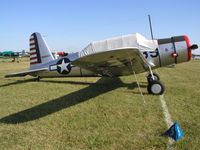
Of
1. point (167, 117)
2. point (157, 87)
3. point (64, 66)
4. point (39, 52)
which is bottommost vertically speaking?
point (167, 117)

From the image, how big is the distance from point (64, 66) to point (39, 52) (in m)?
2.06

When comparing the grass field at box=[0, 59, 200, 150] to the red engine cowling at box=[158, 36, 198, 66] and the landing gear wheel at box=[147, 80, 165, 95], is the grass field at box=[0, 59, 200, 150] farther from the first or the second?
the red engine cowling at box=[158, 36, 198, 66]

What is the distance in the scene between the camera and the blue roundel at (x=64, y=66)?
605 centimetres

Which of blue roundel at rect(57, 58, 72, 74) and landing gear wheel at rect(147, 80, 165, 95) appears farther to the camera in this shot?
blue roundel at rect(57, 58, 72, 74)

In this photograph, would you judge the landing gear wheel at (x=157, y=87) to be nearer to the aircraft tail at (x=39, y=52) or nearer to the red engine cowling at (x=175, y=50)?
the red engine cowling at (x=175, y=50)

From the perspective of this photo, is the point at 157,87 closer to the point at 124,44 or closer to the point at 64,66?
the point at 124,44

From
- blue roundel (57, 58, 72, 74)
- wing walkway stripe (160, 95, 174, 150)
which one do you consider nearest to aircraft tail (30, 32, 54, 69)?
blue roundel (57, 58, 72, 74)

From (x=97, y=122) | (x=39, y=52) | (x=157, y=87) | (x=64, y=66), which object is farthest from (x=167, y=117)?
(x=39, y=52)

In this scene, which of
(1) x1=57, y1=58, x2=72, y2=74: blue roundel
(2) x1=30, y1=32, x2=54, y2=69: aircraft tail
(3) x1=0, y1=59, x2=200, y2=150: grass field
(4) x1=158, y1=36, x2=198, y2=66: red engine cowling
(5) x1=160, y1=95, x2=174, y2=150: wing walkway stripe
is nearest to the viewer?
(5) x1=160, y1=95, x2=174, y2=150: wing walkway stripe

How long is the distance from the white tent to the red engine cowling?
0.33 m

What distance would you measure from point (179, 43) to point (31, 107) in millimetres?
5299

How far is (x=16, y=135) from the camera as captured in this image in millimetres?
2586

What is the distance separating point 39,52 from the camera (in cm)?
721

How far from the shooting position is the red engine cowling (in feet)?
16.3
